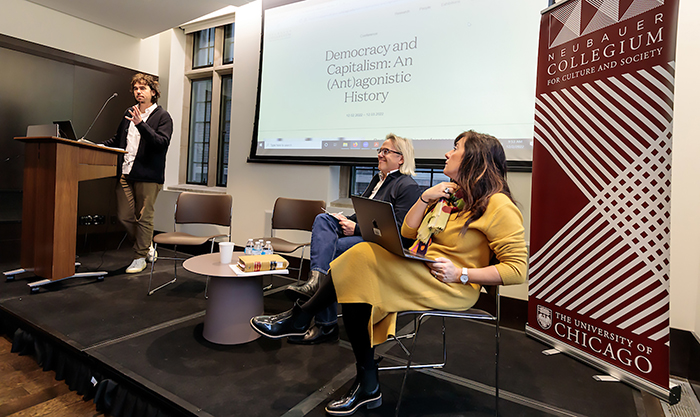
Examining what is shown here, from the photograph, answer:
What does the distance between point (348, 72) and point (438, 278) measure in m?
2.42

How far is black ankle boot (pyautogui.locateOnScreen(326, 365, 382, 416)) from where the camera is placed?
151 cm

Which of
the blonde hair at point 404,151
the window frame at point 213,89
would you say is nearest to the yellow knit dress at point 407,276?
the blonde hair at point 404,151

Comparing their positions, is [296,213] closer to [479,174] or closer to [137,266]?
[137,266]

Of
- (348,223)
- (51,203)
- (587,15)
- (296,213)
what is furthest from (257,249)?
(587,15)

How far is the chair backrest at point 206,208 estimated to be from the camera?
3.46 metres

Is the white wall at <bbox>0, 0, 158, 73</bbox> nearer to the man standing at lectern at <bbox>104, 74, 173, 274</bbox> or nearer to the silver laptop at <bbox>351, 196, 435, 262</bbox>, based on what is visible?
the man standing at lectern at <bbox>104, 74, 173, 274</bbox>

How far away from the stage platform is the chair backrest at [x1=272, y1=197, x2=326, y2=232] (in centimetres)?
86

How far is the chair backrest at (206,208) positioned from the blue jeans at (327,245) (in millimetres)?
1371

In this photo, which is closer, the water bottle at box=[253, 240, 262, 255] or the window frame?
the water bottle at box=[253, 240, 262, 255]

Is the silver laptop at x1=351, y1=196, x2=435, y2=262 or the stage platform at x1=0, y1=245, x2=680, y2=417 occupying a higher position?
the silver laptop at x1=351, y1=196, x2=435, y2=262

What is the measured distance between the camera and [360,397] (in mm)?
1549

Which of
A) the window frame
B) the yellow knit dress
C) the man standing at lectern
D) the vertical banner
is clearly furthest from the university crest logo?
the window frame

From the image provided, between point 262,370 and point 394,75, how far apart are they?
234 cm

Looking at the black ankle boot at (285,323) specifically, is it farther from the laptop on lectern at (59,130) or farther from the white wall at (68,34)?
the white wall at (68,34)
